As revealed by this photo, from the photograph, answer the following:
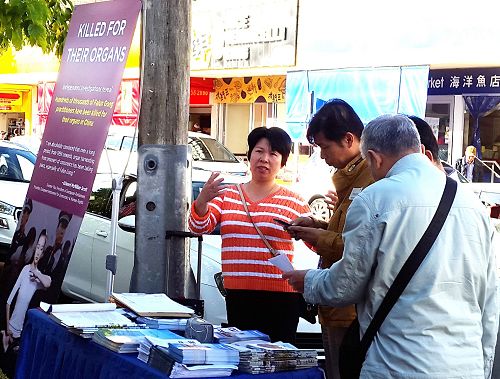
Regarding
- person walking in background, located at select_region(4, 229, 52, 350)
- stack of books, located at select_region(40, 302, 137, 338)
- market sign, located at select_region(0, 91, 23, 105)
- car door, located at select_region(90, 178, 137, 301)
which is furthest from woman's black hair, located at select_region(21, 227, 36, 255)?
market sign, located at select_region(0, 91, 23, 105)

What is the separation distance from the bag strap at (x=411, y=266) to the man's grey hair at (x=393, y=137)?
9.4 inches

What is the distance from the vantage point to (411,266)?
314 centimetres

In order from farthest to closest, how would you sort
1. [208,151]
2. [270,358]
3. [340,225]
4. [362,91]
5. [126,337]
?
1. [208,151]
2. [362,91]
3. [340,225]
4. [126,337]
5. [270,358]

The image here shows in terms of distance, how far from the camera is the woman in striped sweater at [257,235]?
4.68m

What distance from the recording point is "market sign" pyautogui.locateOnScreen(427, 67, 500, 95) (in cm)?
1847

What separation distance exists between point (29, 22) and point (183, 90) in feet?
5.40

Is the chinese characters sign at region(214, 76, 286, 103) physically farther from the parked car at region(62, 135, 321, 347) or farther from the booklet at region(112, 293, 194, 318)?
the booklet at region(112, 293, 194, 318)

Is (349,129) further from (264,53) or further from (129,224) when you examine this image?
(264,53)

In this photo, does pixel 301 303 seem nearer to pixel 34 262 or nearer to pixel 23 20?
pixel 34 262

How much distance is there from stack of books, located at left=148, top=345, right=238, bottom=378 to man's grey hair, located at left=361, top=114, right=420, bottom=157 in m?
1.02

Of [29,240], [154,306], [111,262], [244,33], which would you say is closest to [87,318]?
[154,306]

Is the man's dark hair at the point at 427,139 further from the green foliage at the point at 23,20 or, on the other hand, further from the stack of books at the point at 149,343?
the green foliage at the point at 23,20

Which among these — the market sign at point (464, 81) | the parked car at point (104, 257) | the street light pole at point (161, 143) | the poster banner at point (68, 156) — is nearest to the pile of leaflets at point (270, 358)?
the street light pole at point (161, 143)

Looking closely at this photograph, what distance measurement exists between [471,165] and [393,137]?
642 inches
